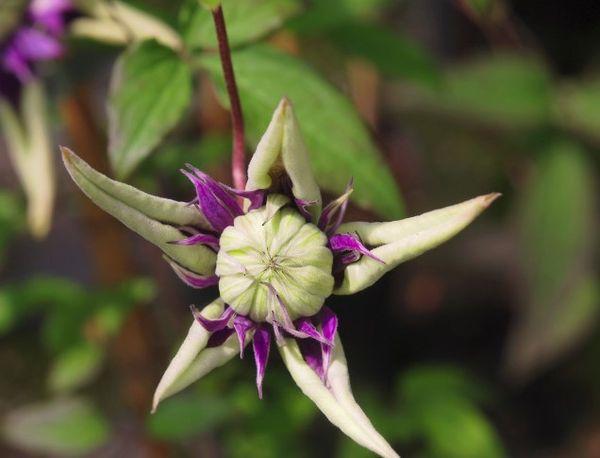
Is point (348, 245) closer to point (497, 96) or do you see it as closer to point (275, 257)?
point (275, 257)

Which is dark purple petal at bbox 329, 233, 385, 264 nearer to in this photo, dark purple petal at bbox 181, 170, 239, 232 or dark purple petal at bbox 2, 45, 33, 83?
dark purple petal at bbox 181, 170, 239, 232

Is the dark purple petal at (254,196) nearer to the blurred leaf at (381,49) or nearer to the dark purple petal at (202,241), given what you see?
the dark purple petal at (202,241)

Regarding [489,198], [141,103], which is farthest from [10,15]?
[489,198]

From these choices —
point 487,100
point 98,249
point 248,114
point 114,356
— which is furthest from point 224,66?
point 487,100

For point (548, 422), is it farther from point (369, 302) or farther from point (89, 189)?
point (89, 189)

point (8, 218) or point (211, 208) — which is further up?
point (211, 208)

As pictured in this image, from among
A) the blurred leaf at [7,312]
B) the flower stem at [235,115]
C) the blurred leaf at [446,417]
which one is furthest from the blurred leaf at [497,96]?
the flower stem at [235,115]
